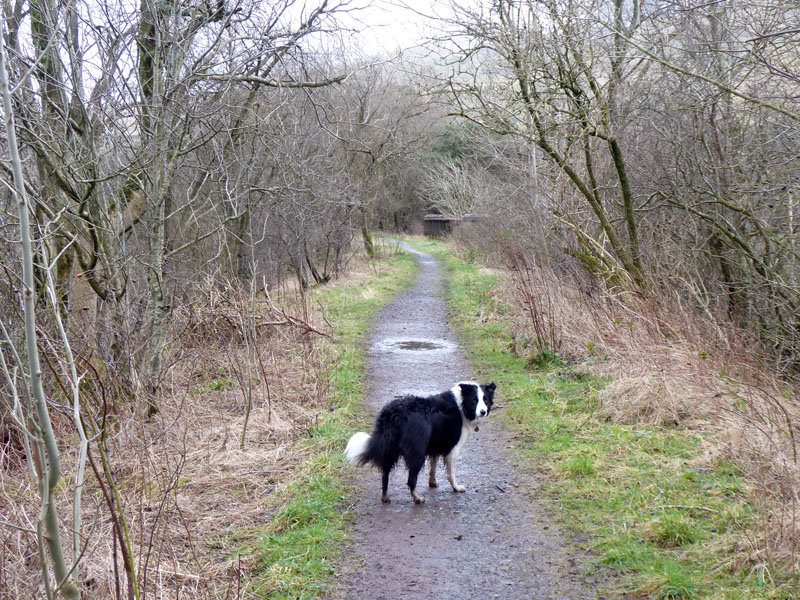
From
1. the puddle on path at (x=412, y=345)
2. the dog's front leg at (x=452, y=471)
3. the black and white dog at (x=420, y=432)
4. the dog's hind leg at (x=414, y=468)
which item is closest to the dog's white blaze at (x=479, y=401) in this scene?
the black and white dog at (x=420, y=432)

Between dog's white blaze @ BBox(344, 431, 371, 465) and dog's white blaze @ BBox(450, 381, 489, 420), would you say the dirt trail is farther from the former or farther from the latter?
dog's white blaze @ BBox(450, 381, 489, 420)

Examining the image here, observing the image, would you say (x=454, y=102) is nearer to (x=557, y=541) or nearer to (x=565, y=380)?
(x=565, y=380)

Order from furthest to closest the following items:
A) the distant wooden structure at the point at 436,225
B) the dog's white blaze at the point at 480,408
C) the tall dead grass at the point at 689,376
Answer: the distant wooden structure at the point at 436,225 < the dog's white blaze at the point at 480,408 < the tall dead grass at the point at 689,376

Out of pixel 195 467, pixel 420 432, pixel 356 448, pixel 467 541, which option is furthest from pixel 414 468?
pixel 195 467

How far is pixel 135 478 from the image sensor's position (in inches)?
230

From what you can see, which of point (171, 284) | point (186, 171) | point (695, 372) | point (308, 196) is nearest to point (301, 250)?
point (308, 196)

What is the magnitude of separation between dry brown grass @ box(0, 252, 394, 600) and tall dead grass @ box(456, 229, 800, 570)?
3586mm

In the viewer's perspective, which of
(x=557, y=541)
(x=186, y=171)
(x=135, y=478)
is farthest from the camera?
(x=186, y=171)

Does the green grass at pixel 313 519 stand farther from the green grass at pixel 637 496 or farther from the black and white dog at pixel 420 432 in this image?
the green grass at pixel 637 496

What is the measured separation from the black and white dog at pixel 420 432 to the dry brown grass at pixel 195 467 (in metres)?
1.00

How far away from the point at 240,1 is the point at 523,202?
28.1ft

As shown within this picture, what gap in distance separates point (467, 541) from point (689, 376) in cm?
396

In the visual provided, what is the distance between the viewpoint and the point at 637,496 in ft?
17.9

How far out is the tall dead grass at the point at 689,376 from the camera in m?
4.67
